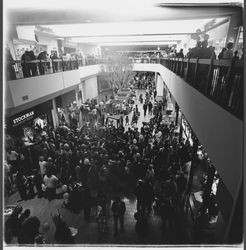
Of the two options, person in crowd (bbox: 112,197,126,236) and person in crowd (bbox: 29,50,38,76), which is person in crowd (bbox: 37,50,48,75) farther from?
person in crowd (bbox: 112,197,126,236)

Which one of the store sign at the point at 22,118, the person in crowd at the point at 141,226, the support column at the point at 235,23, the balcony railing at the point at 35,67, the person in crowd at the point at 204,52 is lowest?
the person in crowd at the point at 141,226

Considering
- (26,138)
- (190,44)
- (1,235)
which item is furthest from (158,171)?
(190,44)

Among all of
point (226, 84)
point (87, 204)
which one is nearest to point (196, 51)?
point (226, 84)

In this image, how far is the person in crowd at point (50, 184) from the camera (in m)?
5.73

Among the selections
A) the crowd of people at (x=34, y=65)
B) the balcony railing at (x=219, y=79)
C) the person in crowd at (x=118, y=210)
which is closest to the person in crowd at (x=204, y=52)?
the balcony railing at (x=219, y=79)

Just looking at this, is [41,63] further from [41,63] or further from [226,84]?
[226,84]

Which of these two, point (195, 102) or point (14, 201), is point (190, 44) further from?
point (14, 201)

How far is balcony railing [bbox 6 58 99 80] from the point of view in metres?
6.39

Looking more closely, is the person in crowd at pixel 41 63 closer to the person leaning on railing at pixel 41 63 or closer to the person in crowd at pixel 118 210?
the person leaning on railing at pixel 41 63

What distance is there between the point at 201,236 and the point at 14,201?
468 centimetres

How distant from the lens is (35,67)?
8.08 m

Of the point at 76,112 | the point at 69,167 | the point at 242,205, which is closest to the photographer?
the point at 242,205

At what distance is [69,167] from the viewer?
21.2 ft

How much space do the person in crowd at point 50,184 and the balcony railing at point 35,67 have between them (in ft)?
9.09
